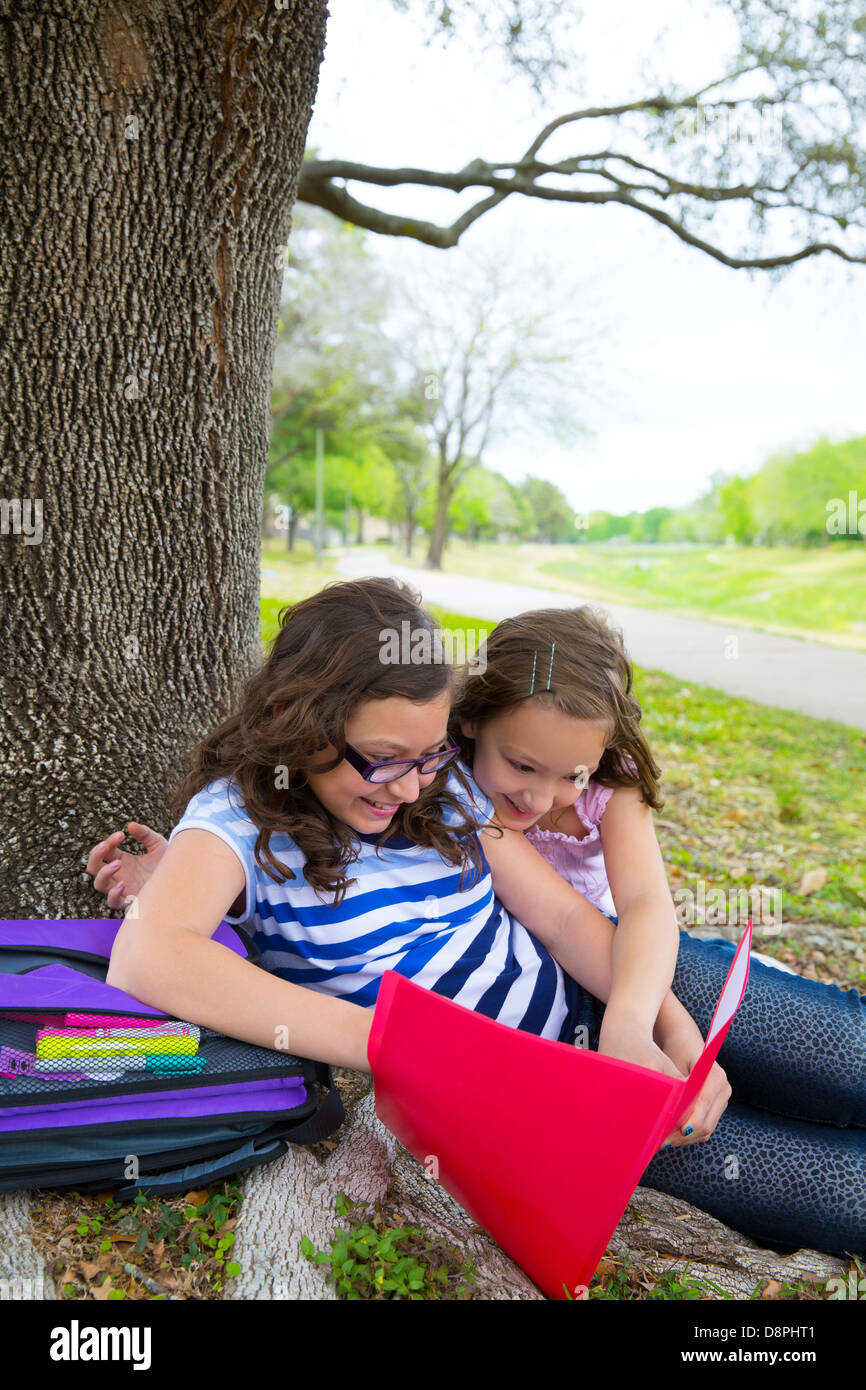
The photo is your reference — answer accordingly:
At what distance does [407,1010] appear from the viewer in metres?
1.61

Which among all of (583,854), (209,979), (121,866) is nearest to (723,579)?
(583,854)

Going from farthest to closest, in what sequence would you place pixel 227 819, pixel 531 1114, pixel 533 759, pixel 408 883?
pixel 533 759 < pixel 408 883 < pixel 227 819 < pixel 531 1114

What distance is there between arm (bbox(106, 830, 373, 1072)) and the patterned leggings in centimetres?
64

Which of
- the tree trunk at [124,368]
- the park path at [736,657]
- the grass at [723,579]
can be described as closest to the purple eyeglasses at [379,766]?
the tree trunk at [124,368]

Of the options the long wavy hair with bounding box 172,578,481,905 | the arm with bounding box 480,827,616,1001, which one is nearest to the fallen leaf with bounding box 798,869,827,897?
the arm with bounding box 480,827,616,1001

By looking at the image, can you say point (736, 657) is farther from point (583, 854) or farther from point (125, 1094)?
point (125, 1094)

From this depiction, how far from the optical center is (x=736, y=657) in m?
11.7

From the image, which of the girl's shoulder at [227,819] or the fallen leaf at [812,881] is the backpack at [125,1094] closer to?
the girl's shoulder at [227,819]

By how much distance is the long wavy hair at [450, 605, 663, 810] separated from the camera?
207cm

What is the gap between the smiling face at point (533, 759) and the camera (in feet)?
6.75

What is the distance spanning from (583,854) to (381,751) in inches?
28.7
